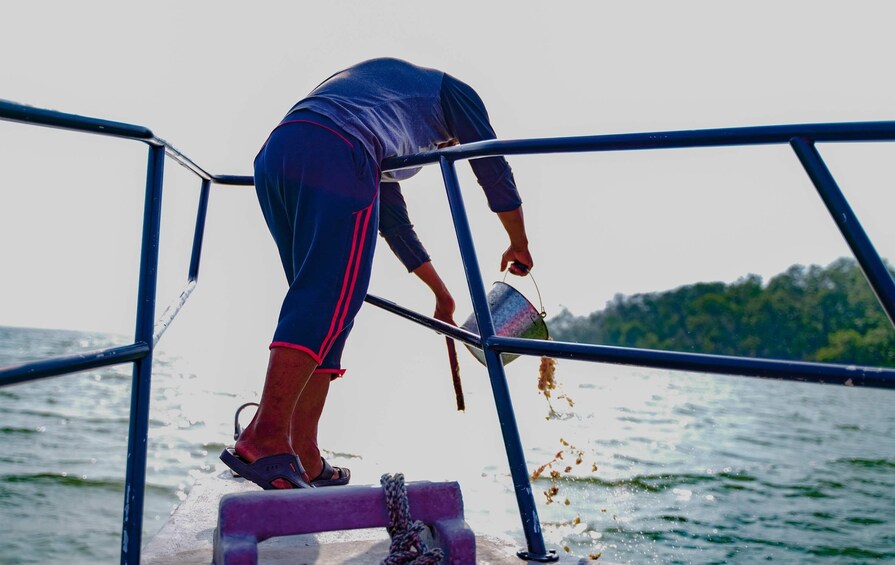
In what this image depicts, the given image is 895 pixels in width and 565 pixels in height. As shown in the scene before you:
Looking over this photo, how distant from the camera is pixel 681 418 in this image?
56.9 feet

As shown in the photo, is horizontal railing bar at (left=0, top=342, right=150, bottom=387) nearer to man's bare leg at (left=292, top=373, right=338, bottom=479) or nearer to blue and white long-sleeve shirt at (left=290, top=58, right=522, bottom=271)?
man's bare leg at (left=292, top=373, right=338, bottom=479)

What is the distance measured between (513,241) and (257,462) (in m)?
0.97

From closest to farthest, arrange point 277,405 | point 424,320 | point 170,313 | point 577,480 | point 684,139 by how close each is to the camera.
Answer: point 684,139 < point 277,405 < point 170,313 < point 424,320 < point 577,480

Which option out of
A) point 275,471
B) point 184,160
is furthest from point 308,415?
point 184,160

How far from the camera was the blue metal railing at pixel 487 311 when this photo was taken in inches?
46.1

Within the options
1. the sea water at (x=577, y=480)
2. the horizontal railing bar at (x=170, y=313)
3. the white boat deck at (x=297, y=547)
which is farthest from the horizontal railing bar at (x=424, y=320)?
the horizontal railing bar at (x=170, y=313)

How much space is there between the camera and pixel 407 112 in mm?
2027

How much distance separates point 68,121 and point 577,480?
6153 mm

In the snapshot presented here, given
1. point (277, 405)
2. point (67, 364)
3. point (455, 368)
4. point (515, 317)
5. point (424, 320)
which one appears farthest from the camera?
point (455, 368)

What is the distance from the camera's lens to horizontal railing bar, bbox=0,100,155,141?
110 cm

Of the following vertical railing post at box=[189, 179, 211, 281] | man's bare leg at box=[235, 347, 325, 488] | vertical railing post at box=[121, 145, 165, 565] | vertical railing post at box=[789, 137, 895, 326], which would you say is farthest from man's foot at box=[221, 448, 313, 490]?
vertical railing post at box=[789, 137, 895, 326]

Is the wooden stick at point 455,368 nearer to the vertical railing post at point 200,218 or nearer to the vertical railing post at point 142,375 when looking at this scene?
the vertical railing post at point 200,218

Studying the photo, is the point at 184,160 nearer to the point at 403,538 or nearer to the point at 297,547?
the point at 297,547

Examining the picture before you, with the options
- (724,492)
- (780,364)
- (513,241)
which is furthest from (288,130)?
(724,492)
